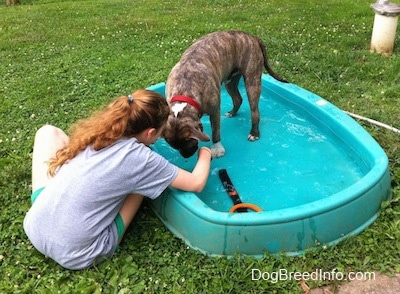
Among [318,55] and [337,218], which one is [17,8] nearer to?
[318,55]

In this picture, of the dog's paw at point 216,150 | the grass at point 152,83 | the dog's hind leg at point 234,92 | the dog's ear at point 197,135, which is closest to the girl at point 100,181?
the grass at point 152,83

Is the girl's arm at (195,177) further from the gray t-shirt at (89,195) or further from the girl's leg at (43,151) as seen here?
the girl's leg at (43,151)

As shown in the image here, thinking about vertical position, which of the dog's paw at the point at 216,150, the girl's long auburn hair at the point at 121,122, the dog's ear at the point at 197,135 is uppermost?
the girl's long auburn hair at the point at 121,122

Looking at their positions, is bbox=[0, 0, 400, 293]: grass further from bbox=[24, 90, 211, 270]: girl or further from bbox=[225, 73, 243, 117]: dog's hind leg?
bbox=[225, 73, 243, 117]: dog's hind leg

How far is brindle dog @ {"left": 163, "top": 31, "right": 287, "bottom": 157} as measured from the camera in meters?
4.12

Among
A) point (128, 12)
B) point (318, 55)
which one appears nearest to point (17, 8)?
point (128, 12)

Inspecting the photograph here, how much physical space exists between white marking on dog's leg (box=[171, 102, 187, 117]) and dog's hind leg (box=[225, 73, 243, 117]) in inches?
53.9

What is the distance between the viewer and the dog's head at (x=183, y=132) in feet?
13.4

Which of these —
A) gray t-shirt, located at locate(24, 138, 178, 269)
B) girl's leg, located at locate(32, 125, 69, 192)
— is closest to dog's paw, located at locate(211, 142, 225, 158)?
gray t-shirt, located at locate(24, 138, 178, 269)

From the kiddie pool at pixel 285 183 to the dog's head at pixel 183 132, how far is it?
478 millimetres

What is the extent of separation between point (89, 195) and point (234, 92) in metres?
2.73

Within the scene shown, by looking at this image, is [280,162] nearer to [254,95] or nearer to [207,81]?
[254,95]

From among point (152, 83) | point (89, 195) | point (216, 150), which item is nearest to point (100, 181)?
point (89, 195)

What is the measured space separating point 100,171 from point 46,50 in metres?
5.61
